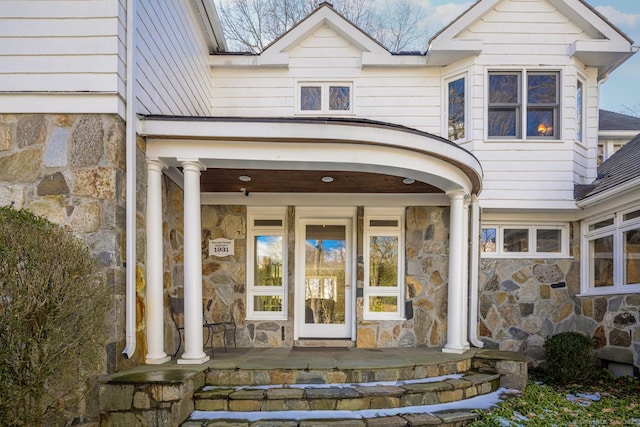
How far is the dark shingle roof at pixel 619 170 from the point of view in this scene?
231 inches

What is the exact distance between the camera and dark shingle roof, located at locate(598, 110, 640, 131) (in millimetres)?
8633

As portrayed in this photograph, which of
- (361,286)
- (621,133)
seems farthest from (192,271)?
(621,133)

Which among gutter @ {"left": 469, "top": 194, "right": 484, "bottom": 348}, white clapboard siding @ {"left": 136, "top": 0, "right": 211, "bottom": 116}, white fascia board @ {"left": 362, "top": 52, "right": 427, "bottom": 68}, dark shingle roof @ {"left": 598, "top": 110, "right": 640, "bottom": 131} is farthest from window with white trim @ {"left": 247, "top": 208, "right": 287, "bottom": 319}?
dark shingle roof @ {"left": 598, "top": 110, "right": 640, "bottom": 131}

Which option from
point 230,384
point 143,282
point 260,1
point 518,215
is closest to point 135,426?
point 230,384

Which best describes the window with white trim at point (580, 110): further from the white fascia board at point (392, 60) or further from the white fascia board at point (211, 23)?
the white fascia board at point (211, 23)

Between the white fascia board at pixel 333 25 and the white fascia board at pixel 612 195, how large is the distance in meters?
3.92

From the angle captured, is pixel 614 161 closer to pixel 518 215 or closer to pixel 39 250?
pixel 518 215

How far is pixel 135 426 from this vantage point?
345cm

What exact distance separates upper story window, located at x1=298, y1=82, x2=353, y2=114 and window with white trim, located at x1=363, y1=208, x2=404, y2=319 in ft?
6.61

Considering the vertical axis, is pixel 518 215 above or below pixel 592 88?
below

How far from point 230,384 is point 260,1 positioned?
11160 millimetres

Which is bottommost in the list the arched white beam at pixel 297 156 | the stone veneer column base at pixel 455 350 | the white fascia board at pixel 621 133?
the stone veneer column base at pixel 455 350

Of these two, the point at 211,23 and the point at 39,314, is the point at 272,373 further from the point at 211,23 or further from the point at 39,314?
the point at 211,23

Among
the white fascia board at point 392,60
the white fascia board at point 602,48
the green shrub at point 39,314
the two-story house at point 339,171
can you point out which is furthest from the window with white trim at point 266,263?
the white fascia board at point 602,48
